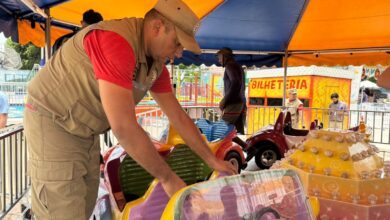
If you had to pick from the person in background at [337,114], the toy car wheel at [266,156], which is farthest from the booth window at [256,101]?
the toy car wheel at [266,156]

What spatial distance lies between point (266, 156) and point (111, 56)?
3964mm

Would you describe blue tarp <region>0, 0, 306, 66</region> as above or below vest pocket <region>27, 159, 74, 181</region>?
above

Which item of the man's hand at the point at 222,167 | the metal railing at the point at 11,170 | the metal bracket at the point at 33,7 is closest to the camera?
the man's hand at the point at 222,167

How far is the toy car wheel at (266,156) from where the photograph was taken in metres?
4.73

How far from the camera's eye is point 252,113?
31.9ft

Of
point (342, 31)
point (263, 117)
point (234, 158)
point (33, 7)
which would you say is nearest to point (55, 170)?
point (33, 7)

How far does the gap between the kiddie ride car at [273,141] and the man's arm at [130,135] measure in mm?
3743

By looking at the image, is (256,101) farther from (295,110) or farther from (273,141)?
(273,141)

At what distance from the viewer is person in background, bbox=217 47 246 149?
4.70 m

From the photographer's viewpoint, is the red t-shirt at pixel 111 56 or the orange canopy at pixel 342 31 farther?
the orange canopy at pixel 342 31

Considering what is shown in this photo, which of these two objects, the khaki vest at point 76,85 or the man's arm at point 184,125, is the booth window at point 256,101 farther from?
the khaki vest at point 76,85

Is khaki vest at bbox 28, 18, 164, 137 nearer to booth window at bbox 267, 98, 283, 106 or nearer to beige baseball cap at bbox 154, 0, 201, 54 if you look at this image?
beige baseball cap at bbox 154, 0, 201, 54

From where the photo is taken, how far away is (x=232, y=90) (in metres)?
4.76

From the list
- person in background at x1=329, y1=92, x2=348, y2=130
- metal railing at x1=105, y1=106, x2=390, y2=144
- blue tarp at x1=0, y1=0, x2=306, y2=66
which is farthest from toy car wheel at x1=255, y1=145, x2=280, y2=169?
person in background at x1=329, y1=92, x2=348, y2=130
